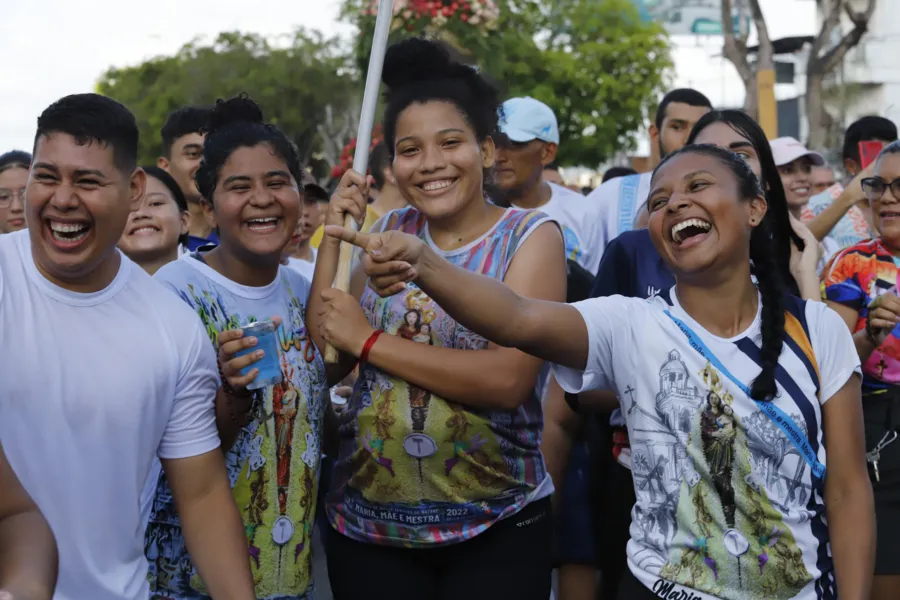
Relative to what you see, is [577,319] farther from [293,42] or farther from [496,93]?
[293,42]

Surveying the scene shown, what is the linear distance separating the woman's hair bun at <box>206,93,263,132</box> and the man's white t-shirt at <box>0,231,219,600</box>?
89cm

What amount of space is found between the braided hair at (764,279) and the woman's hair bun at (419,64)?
80 centimetres

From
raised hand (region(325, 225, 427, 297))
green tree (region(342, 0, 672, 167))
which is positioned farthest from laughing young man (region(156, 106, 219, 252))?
green tree (region(342, 0, 672, 167))

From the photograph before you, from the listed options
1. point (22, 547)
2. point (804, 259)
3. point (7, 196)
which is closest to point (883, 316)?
point (804, 259)

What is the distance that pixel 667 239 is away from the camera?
3158 millimetres

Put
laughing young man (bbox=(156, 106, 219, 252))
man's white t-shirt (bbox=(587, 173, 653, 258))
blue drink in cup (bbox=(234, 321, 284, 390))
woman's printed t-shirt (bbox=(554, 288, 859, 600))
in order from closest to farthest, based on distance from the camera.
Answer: woman's printed t-shirt (bbox=(554, 288, 859, 600)) → blue drink in cup (bbox=(234, 321, 284, 390)) → man's white t-shirt (bbox=(587, 173, 653, 258)) → laughing young man (bbox=(156, 106, 219, 252))

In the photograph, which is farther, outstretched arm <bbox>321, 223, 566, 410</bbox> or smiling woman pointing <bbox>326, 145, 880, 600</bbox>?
outstretched arm <bbox>321, 223, 566, 410</bbox>

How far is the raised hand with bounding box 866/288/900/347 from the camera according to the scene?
379cm

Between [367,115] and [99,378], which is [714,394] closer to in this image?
[367,115]

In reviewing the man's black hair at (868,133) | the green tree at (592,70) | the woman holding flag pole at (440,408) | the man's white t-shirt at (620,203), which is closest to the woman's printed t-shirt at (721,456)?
the woman holding flag pole at (440,408)

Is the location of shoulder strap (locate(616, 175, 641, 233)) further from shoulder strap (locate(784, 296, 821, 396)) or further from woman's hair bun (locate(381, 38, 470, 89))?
shoulder strap (locate(784, 296, 821, 396))

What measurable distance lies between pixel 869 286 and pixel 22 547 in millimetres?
3249

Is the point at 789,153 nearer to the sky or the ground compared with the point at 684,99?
nearer to the ground

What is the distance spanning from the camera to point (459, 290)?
290 cm
